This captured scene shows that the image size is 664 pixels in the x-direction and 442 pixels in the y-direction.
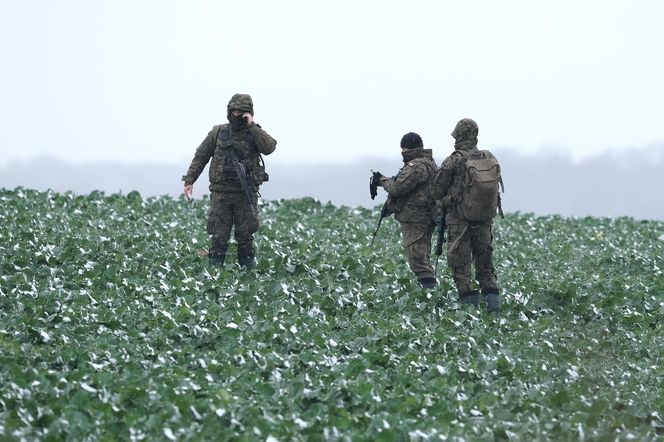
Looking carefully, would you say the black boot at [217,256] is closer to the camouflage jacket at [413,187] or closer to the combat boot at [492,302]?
the camouflage jacket at [413,187]

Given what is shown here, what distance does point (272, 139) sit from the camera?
16.6 m

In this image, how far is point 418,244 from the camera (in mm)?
16219

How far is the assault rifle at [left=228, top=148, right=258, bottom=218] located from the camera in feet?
53.9

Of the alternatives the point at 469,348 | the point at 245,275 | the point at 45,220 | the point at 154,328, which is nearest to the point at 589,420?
the point at 469,348

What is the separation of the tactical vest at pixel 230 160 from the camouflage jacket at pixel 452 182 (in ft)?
8.57

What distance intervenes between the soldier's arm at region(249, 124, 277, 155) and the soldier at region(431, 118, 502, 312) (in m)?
2.39

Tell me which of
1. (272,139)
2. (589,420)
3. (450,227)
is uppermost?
(272,139)

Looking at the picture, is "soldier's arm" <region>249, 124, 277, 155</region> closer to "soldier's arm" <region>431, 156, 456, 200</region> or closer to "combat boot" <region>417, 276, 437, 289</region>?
"soldier's arm" <region>431, 156, 456, 200</region>

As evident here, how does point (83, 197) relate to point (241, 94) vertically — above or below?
below

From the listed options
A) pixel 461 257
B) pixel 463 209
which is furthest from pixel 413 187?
pixel 461 257

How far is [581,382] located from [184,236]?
9.78 m

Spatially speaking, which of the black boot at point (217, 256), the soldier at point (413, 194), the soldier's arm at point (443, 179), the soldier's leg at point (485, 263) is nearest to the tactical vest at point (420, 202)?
the soldier at point (413, 194)

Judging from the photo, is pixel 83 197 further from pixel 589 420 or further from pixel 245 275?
pixel 589 420

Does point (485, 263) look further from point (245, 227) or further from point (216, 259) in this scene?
point (216, 259)
